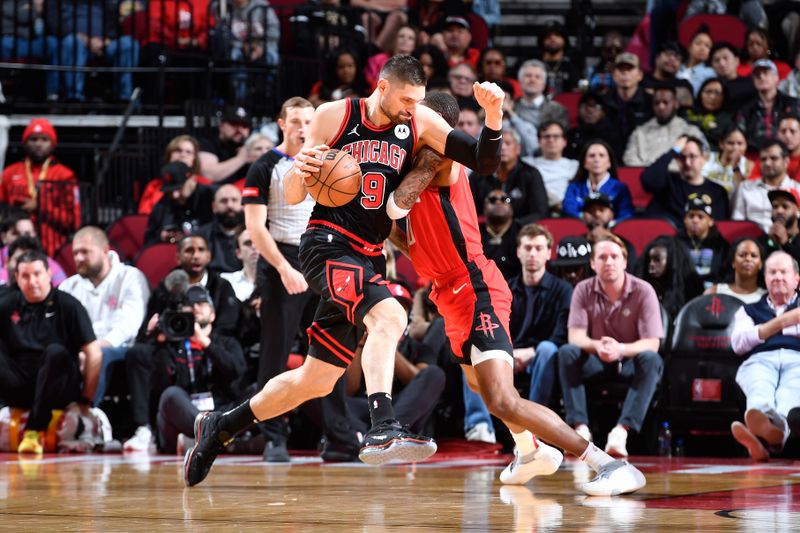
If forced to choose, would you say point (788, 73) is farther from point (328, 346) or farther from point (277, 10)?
point (328, 346)

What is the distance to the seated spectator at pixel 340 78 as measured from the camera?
13.0 meters

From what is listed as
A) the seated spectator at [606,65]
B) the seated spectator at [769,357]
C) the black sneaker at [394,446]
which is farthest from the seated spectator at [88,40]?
the black sneaker at [394,446]

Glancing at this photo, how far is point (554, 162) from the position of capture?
1162 cm

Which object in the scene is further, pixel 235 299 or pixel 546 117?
pixel 546 117

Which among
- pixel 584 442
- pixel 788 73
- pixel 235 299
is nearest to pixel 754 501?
pixel 584 442

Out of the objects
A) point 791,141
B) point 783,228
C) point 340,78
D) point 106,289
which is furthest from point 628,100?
point 106,289

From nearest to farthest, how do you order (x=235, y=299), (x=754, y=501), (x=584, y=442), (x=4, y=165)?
1. (x=754, y=501)
2. (x=584, y=442)
3. (x=235, y=299)
4. (x=4, y=165)

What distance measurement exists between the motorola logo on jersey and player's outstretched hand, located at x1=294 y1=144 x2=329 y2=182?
268 millimetres

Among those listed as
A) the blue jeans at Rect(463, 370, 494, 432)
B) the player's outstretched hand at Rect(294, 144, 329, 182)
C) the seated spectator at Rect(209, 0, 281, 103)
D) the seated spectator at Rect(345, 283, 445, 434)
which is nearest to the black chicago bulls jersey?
the player's outstretched hand at Rect(294, 144, 329, 182)

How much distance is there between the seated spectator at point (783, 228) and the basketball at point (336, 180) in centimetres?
493

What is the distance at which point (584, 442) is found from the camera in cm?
557

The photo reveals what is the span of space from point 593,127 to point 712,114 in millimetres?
1149

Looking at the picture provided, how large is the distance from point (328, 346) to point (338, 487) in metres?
0.87

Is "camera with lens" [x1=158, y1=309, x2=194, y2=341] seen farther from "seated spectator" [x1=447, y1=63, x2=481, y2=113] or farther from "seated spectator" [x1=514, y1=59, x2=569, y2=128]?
"seated spectator" [x1=514, y1=59, x2=569, y2=128]
